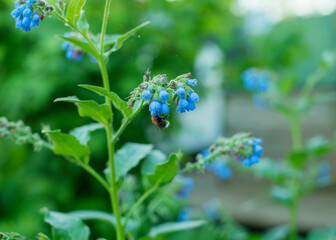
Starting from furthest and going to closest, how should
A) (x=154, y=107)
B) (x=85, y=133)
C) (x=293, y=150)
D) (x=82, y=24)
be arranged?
1. (x=293, y=150)
2. (x=85, y=133)
3. (x=82, y=24)
4. (x=154, y=107)

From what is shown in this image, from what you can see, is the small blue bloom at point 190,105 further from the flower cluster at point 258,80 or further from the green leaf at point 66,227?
the flower cluster at point 258,80

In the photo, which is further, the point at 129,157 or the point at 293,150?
the point at 293,150

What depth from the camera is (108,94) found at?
2.53 feet

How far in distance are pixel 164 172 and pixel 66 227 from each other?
273mm

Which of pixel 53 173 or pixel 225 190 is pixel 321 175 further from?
pixel 225 190

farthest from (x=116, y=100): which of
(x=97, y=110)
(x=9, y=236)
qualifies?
(x=9, y=236)

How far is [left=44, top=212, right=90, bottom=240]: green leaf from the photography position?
3.03ft

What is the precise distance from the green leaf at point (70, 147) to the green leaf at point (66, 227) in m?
0.15

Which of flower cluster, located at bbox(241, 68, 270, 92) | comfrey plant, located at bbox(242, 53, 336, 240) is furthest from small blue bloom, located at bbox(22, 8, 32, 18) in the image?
flower cluster, located at bbox(241, 68, 270, 92)

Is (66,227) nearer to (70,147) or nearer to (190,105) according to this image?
(70,147)

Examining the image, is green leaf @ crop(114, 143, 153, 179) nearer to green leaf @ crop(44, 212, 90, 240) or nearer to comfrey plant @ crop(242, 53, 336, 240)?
green leaf @ crop(44, 212, 90, 240)

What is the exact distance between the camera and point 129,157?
1.06m

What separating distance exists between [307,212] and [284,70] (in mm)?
2094

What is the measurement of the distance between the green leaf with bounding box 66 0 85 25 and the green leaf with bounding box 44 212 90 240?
18.5 inches
